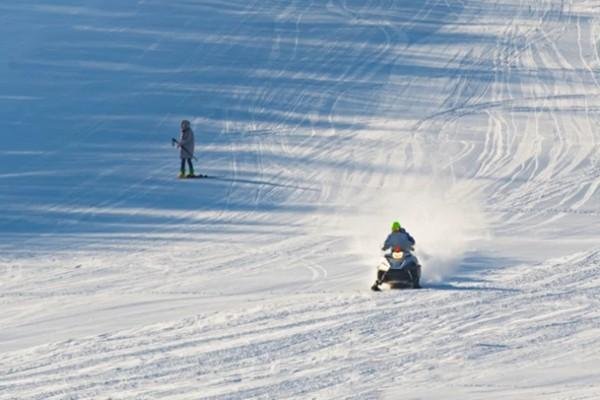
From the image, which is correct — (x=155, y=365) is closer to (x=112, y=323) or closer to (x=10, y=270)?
(x=112, y=323)

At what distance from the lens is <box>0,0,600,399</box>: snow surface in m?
13.8

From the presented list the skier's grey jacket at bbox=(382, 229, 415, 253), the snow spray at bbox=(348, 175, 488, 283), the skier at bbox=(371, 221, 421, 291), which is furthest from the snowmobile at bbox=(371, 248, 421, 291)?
the snow spray at bbox=(348, 175, 488, 283)

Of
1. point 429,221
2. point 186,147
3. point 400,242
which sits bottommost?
point 400,242

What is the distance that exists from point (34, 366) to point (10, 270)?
633cm

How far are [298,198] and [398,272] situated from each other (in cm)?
773

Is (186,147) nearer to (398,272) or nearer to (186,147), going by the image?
(186,147)

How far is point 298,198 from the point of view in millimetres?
24734

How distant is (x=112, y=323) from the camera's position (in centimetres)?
1598

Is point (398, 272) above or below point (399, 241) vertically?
below

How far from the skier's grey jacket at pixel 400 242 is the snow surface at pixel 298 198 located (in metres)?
0.60

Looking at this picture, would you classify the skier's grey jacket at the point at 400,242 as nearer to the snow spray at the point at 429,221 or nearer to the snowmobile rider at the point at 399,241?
the snowmobile rider at the point at 399,241

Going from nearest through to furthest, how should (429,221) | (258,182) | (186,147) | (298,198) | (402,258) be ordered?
(402,258)
(429,221)
(298,198)
(258,182)
(186,147)

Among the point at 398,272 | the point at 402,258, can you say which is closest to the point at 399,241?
the point at 402,258

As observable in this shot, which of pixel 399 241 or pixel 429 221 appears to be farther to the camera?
pixel 429 221
